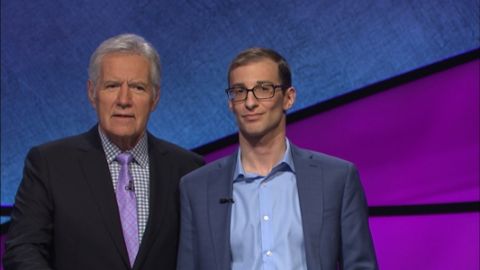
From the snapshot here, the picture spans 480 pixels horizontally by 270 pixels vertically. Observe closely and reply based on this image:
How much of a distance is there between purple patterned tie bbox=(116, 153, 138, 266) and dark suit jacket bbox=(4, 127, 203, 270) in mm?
38

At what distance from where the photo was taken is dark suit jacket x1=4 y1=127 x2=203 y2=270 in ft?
8.19

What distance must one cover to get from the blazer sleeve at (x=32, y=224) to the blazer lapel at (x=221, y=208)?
561 mm

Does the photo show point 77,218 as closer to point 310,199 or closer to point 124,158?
point 124,158

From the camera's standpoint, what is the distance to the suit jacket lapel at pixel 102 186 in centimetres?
254

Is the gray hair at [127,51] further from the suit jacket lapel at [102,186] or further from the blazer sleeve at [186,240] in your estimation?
the blazer sleeve at [186,240]

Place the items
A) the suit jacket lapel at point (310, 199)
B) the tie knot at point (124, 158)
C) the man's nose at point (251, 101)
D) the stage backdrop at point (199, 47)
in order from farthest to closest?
the stage backdrop at point (199, 47)
the tie knot at point (124, 158)
the man's nose at point (251, 101)
the suit jacket lapel at point (310, 199)

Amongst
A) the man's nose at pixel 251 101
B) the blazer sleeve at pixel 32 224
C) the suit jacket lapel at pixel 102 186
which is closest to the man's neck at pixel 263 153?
the man's nose at pixel 251 101

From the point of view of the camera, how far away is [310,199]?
8.05 ft

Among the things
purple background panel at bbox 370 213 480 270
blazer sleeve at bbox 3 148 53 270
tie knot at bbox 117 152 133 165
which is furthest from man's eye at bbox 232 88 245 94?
purple background panel at bbox 370 213 480 270

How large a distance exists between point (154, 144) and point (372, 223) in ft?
3.95

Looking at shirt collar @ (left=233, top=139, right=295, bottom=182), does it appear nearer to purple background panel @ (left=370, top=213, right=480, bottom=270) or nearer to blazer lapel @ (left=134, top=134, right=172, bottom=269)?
blazer lapel @ (left=134, top=134, right=172, bottom=269)

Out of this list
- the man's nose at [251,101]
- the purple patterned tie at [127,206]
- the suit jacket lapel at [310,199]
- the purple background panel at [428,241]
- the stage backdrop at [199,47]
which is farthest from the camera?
the stage backdrop at [199,47]

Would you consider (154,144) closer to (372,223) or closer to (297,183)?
(297,183)

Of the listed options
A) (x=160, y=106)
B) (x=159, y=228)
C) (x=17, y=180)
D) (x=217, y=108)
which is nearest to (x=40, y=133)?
(x=17, y=180)
